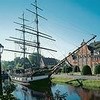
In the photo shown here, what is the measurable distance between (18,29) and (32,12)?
806 centimetres

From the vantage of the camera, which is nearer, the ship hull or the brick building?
the ship hull

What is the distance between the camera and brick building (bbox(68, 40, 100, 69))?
69375mm

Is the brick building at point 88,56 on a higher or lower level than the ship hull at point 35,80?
higher

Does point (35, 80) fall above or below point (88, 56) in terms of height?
below

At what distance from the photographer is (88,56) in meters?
72.0

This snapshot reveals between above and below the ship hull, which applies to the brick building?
above

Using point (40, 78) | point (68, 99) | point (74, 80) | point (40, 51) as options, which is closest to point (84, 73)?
point (74, 80)

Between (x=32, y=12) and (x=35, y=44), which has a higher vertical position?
(x=32, y=12)

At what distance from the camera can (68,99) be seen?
30.7 metres

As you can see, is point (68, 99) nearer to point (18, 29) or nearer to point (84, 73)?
point (84, 73)

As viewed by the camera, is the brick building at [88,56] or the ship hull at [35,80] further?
the brick building at [88,56]

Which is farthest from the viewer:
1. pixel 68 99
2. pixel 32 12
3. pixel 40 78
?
pixel 32 12

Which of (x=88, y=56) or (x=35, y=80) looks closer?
(x=35, y=80)

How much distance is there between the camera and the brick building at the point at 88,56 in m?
69.4
